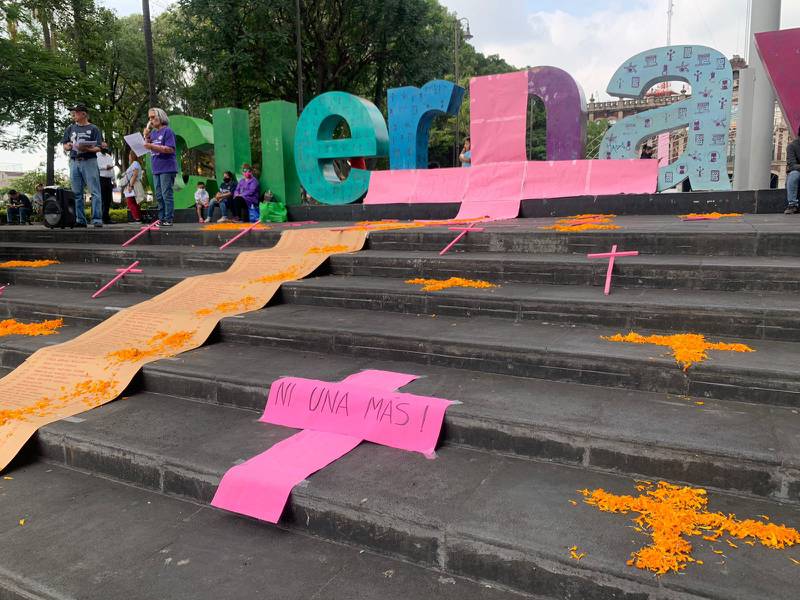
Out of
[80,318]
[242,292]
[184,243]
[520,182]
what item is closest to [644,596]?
[242,292]

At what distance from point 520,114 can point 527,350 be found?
6838mm

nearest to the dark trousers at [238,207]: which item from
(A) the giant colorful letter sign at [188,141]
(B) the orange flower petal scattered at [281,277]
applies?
(A) the giant colorful letter sign at [188,141]

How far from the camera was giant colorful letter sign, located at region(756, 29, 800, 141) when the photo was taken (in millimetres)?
7590

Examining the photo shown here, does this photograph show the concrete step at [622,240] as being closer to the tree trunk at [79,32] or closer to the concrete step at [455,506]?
Result: the concrete step at [455,506]

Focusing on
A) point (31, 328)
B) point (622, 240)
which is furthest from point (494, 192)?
point (31, 328)

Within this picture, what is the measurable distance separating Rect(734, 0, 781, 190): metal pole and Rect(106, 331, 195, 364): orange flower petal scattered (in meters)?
9.90

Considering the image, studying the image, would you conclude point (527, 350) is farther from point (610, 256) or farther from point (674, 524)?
point (610, 256)

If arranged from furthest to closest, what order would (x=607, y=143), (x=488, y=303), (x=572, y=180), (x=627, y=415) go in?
(x=607, y=143), (x=572, y=180), (x=488, y=303), (x=627, y=415)

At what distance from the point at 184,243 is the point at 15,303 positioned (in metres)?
2.32

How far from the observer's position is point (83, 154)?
26.3 feet

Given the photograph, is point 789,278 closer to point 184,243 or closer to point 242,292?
point 242,292

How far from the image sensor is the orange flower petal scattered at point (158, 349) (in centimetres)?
394

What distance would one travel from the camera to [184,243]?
→ 7.51 meters

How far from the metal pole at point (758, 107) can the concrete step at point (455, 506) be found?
9547 mm
